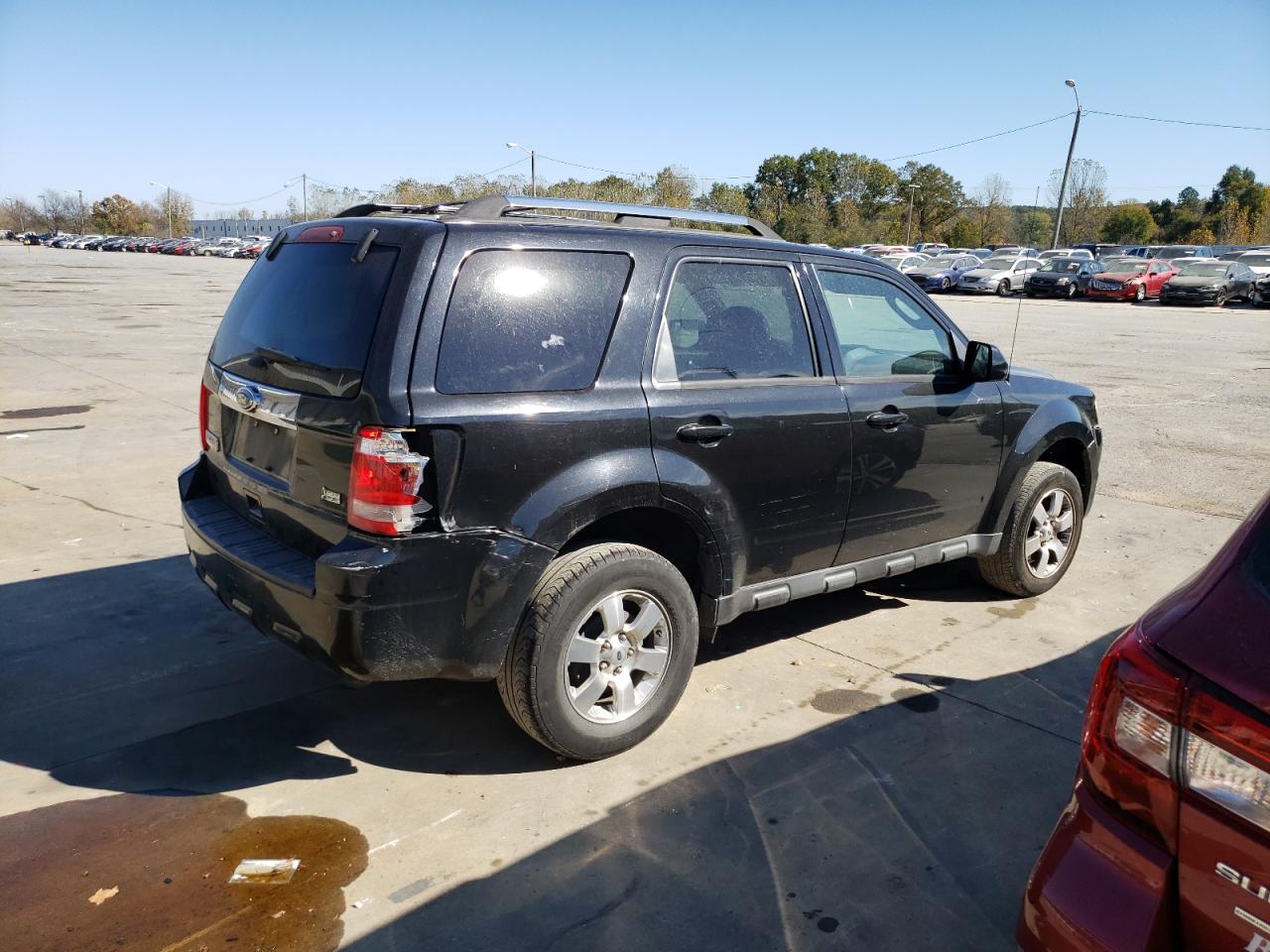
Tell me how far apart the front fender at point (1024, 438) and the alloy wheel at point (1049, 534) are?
0.25 meters

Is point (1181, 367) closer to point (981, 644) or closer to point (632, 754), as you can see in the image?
point (981, 644)

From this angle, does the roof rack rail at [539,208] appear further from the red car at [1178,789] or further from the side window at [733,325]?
the red car at [1178,789]


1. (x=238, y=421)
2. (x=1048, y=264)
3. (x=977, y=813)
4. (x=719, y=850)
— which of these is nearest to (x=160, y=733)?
(x=238, y=421)

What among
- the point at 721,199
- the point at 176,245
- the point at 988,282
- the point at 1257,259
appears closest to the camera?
the point at 988,282

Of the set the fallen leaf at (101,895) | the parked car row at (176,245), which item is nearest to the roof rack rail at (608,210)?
the fallen leaf at (101,895)

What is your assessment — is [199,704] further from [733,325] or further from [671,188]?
[671,188]

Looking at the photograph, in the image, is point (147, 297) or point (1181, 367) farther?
point (147, 297)

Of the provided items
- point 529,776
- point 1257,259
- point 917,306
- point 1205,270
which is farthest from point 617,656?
point 1257,259

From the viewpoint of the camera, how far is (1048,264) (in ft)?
127

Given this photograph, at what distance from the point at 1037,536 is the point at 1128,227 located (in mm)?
83880

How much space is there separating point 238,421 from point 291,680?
3.95ft

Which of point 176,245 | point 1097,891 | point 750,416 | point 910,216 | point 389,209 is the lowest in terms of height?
point 176,245

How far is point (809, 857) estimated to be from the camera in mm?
3066

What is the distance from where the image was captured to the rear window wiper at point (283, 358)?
329cm
